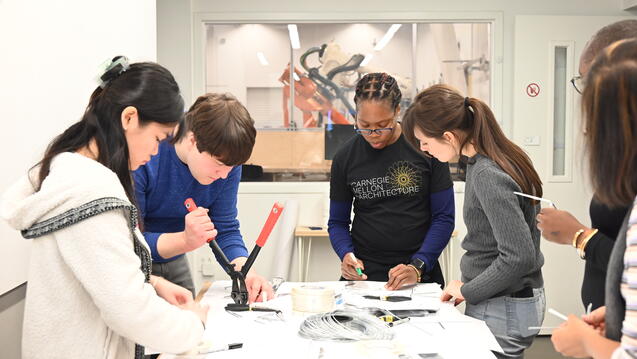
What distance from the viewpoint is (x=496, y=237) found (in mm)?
1664

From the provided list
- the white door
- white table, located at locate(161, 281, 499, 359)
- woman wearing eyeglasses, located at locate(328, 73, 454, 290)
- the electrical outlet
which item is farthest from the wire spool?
the white door

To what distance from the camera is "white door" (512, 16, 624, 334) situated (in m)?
4.22

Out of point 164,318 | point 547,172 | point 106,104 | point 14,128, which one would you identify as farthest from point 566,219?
point 547,172

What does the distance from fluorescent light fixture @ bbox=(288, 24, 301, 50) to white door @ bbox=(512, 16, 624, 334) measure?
1.56m

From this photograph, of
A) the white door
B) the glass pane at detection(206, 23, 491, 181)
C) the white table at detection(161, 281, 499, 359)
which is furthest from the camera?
the glass pane at detection(206, 23, 491, 181)

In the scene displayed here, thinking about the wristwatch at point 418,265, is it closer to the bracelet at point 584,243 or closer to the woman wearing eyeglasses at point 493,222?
the woman wearing eyeglasses at point 493,222

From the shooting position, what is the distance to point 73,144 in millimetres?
1188

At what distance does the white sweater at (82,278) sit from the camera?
1057mm

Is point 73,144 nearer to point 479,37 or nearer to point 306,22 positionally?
point 306,22

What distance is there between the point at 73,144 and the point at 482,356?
38.6 inches

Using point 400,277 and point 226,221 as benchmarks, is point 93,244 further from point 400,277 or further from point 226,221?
point 400,277

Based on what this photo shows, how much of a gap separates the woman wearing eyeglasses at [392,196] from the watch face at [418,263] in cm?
6

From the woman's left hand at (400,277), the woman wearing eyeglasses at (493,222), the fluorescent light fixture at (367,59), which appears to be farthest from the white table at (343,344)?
the fluorescent light fixture at (367,59)

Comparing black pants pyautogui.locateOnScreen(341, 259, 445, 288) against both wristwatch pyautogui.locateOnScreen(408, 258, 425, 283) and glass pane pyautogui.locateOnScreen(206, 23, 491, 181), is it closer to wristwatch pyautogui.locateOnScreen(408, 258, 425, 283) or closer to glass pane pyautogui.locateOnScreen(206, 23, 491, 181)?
wristwatch pyautogui.locateOnScreen(408, 258, 425, 283)
